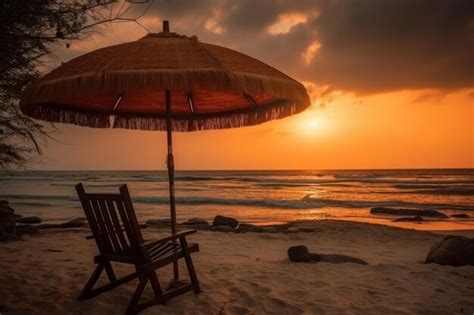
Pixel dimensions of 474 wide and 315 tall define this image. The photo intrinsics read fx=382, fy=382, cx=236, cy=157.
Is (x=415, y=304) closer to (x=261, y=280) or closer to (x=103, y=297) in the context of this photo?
(x=261, y=280)

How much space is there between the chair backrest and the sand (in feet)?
2.16

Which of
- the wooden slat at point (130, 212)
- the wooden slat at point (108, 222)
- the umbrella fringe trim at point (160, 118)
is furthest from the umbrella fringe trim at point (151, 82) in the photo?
the umbrella fringe trim at point (160, 118)

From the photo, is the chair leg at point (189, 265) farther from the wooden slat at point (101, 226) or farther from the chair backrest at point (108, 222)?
the wooden slat at point (101, 226)

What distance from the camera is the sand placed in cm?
404

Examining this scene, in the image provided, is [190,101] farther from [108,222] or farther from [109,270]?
[109,270]

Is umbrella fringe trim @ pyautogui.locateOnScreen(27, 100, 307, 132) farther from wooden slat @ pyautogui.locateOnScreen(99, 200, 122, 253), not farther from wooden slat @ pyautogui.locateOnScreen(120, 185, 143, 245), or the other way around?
wooden slat @ pyautogui.locateOnScreen(120, 185, 143, 245)

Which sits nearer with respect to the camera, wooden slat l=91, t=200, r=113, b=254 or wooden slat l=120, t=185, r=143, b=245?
wooden slat l=120, t=185, r=143, b=245

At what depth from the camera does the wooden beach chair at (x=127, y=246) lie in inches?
137

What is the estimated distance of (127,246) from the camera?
12.4ft

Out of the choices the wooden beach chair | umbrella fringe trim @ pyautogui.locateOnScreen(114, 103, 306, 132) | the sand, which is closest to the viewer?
the wooden beach chair

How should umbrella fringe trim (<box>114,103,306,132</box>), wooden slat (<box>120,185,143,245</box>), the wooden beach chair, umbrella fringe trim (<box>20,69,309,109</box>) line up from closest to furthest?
umbrella fringe trim (<box>20,69,309,109</box>), wooden slat (<box>120,185,143,245</box>), the wooden beach chair, umbrella fringe trim (<box>114,103,306,132</box>)

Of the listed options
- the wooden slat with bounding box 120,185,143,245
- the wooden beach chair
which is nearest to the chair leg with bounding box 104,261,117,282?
the wooden beach chair

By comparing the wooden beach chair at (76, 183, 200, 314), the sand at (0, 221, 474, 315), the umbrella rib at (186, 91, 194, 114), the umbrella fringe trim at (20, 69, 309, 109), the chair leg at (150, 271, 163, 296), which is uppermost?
the umbrella rib at (186, 91, 194, 114)

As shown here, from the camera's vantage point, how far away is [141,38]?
3943 millimetres
